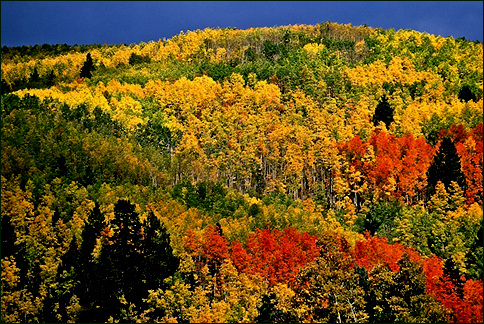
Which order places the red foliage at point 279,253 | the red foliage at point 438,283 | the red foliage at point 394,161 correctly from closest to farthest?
the red foliage at point 438,283, the red foliage at point 279,253, the red foliage at point 394,161

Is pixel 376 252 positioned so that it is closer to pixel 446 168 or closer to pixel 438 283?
pixel 438 283

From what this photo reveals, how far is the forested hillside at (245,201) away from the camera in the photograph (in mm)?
75750

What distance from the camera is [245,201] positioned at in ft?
440

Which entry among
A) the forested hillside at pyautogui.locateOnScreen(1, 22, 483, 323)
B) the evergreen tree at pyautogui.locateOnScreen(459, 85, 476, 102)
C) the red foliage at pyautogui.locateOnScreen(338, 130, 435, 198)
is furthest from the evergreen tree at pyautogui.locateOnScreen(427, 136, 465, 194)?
the evergreen tree at pyautogui.locateOnScreen(459, 85, 476, 102)

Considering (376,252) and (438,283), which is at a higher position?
(376,252)

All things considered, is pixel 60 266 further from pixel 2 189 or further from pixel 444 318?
pixel 444 318

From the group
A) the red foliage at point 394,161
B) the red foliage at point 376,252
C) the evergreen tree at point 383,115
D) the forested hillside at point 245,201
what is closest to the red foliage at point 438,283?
the red foliage at point 376,252

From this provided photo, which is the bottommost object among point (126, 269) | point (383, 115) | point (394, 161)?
point (126, 269)

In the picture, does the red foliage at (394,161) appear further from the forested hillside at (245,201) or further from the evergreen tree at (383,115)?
the evergreen tree at (383,115)

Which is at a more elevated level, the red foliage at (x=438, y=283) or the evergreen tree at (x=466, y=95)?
the evergreen tree at (x=466, y=95)

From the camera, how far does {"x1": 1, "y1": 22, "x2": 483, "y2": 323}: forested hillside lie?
249 ft

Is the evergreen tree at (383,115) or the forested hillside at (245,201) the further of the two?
the evergreen tree at (383,115)

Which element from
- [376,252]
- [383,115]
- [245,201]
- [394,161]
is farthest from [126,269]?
[383,115]

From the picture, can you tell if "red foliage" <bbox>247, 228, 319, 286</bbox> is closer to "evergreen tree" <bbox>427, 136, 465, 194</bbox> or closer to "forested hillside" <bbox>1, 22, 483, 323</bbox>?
"forested hillside" <bbox>1, 22, 483, 323</bbox>
